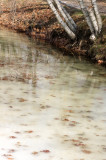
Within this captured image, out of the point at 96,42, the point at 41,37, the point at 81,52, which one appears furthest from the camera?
the point at 41,37

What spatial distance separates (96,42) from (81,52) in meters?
1.23

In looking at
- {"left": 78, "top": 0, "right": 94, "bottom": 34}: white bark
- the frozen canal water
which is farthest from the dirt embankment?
the frozen canal water

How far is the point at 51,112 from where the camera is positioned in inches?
226

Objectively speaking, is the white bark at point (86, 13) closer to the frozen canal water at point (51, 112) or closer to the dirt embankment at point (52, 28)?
the dirt embankment at point (52, 28)

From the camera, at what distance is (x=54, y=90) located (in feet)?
23.7

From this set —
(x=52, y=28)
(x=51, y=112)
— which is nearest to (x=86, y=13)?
(x=52, y=28)

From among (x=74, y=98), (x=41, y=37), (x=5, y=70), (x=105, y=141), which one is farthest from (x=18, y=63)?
(x=41, y=37)

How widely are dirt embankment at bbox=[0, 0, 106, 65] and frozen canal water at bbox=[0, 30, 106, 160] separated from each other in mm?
2280

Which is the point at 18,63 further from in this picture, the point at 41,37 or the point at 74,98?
the point at 41,37

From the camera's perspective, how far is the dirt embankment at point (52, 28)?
1221cm

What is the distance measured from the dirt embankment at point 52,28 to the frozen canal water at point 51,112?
2.28 meters

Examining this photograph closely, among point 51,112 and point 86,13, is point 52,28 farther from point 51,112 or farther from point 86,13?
point 51,112

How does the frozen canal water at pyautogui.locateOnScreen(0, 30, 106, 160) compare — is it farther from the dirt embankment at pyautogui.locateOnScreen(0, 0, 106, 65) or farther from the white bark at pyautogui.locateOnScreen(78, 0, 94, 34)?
the white bark at pyautogui.locateOnScreen(78, 0, 94, 34)

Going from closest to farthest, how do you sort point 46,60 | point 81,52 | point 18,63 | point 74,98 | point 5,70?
point 74,98 < point 5,70 < point 18,63 < point 46,60 < point 81,52
